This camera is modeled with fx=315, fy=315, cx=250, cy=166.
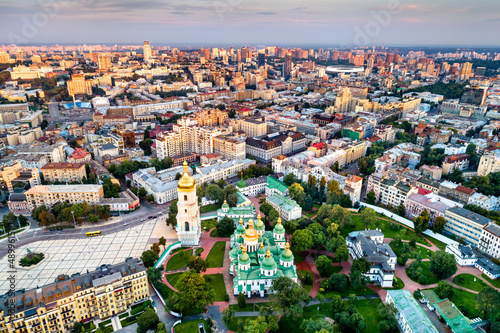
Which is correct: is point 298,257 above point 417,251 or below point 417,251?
below

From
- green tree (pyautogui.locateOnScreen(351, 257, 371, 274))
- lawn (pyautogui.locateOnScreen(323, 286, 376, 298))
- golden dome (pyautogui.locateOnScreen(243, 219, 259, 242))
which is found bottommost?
lawn (pyautogui.locateOnScreen(323, 286, 376, 298))

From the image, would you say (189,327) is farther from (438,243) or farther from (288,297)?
(438,243)

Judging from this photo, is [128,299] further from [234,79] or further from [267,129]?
[234,79]

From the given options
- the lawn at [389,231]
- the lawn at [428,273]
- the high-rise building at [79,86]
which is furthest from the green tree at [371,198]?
the high-rise building at [79,86]

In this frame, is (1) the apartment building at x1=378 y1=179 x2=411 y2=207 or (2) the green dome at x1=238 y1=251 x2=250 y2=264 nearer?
(2) the green dome at x1=238 y1=251 x2=250 y2=264

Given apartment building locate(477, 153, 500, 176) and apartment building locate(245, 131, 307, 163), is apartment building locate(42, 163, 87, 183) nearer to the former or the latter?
apartment building locate(245, 131, 307, 163)

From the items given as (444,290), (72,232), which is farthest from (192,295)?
(72,232)

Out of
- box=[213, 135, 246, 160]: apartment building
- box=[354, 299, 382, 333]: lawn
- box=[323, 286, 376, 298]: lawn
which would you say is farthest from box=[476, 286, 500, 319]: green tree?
box=[213, 135, 246, 160]: apartment building

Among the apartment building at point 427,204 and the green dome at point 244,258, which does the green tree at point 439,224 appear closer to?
the apartment building at point 427,204
